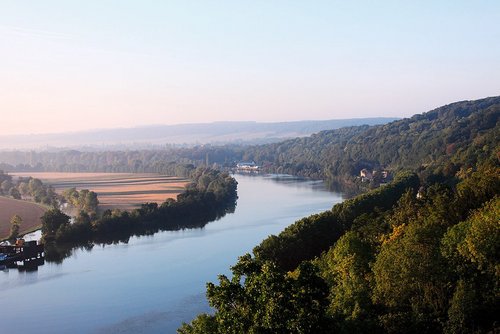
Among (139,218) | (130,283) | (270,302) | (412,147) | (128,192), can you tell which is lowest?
(130,283)

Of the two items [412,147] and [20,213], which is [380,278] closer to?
[20,213]

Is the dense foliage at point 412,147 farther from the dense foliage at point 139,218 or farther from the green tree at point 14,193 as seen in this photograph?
the green tree at point 14,193

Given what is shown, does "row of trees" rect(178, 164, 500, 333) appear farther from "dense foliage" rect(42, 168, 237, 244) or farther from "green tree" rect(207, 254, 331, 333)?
"dense foliage" rect(42, 168, 237, 244)

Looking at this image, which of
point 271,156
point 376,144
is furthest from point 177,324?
point 271,156

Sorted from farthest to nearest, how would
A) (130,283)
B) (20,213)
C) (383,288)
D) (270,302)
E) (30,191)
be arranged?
(30,191), (20,213), (130,283), (383,288), (270,302)

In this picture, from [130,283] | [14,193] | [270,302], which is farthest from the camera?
[14,193]

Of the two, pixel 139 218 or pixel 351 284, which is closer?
pixel 351 284

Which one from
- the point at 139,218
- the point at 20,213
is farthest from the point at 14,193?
the point at 139,218
